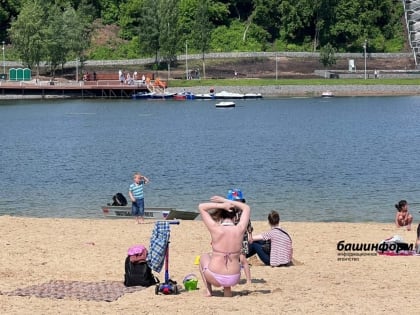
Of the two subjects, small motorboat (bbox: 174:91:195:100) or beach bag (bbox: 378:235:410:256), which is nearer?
beach bag (bbox: 378:235:410:256)

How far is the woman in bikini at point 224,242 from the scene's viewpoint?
1695 centimetres

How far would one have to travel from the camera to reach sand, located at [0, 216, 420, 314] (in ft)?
57.5

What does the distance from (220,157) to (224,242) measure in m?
43.2

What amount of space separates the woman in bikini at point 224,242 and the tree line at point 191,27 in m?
112

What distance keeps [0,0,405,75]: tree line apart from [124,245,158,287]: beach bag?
110605mm

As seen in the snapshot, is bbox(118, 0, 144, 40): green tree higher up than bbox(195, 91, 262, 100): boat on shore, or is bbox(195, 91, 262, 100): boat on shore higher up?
bbox(118, 0, 144, 40): green tree

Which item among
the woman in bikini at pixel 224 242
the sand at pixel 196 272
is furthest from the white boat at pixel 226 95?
the woman in bikini at pixel 224 242

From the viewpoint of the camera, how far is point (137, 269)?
1952 centimetres

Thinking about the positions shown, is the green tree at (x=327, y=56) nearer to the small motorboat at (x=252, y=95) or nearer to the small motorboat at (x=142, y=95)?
the small motorboat at (x=252, y=95)

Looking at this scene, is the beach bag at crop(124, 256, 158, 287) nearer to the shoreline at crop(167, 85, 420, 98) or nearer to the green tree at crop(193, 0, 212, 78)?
the shoreline at crop(167, 85, 420, 98)

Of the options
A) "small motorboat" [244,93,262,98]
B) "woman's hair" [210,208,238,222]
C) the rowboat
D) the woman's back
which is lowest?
"small motorboat" [244,93,262,98]

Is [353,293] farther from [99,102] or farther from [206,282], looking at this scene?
[99,102]

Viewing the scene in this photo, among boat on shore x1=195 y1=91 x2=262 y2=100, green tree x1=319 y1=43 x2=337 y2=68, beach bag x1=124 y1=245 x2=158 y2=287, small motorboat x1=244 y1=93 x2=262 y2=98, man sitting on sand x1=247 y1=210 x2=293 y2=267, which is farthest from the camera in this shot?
green tree x1=319 y1=43 x2=337 y2=68

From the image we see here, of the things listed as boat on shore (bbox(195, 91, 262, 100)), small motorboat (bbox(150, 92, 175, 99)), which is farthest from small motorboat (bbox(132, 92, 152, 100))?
boat on shore (bbox(195, 91, 262, 100))
